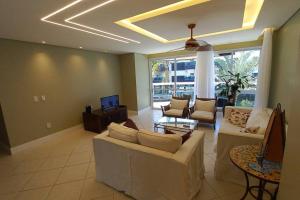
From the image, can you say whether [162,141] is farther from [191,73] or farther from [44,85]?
[191,73]

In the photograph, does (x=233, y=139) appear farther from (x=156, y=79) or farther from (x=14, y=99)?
(x=156, y=79)

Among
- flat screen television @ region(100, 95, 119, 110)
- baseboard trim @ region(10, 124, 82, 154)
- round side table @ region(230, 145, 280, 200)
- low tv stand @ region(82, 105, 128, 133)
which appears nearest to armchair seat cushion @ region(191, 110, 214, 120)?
round side table @ region(230, 145, 280, 200)

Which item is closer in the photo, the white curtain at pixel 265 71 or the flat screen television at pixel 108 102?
the white curtain at pixel 265 71

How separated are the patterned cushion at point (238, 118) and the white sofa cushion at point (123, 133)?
2.39 metres

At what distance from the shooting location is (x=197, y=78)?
17.8 feet

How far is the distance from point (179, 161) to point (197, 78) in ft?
14.1

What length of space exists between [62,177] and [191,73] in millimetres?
5228

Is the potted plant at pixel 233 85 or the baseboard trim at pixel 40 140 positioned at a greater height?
the potted plant at pixel 233 85

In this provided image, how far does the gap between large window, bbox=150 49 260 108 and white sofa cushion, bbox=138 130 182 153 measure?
4175 mm

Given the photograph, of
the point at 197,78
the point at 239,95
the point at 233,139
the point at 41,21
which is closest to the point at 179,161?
the point at 233,139

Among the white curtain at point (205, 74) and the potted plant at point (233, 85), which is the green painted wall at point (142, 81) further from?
the potted plant at point (233, 85)

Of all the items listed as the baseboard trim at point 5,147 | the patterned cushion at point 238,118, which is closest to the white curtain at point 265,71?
the patterned cushion at point 238,118

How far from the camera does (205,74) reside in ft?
17.3

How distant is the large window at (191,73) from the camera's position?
16.6 feet
